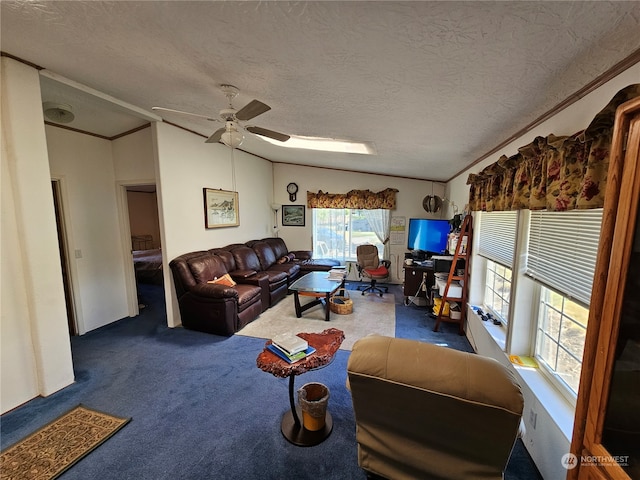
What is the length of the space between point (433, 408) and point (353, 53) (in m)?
1.71

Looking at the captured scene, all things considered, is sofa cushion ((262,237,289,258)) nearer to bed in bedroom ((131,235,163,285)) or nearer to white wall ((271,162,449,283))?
white wall ((271,162,449,283))

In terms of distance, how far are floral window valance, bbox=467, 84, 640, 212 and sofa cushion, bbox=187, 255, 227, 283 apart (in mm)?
3479

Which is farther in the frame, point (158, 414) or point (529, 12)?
point (158, 414)

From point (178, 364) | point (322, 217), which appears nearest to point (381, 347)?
point (178, 364)

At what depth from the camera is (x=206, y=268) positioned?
361cm

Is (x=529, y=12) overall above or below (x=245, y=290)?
above

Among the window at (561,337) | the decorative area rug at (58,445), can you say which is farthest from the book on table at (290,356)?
the window at (561,337)

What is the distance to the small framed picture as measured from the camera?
242 inches

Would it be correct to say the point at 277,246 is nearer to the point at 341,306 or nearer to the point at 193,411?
the point at 341,306

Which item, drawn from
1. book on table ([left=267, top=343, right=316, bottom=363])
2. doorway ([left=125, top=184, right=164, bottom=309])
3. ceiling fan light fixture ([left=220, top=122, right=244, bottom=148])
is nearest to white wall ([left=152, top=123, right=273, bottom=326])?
ceiling fan light fixture ([left=220, top=122, right=244, bottom=148])

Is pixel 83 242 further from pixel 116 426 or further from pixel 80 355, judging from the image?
pixel 116 426

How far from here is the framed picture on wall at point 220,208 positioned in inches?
160

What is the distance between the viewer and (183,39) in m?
1.47

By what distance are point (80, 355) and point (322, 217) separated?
4.59 meters
